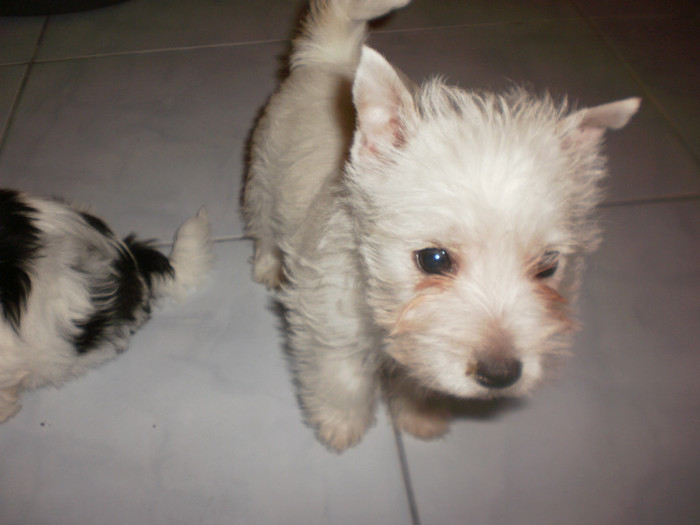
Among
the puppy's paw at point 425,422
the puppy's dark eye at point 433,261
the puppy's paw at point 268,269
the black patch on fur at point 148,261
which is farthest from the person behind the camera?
the puppy's paw at point 268,269

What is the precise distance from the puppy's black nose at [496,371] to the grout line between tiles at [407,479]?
880mm

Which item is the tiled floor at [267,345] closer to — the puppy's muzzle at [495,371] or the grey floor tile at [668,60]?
the grey floor tile at [668,60]

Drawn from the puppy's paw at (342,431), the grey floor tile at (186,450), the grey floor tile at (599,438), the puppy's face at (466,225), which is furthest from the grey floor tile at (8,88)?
the grey floor tile at (599,438)

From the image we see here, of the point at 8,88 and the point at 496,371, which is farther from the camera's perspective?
the point at 8,88

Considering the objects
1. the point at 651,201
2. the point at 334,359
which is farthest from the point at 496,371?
the point at 651,201

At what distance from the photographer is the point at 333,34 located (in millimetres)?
1784

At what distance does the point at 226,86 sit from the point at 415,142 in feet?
7.29

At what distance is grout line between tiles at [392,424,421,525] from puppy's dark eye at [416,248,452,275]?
947mm

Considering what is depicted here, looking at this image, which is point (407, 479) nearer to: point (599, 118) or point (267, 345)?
point (267, 345)

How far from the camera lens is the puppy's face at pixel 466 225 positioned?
1017mm

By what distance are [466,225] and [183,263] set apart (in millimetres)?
1436

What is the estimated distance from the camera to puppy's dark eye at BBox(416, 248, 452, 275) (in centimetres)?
111

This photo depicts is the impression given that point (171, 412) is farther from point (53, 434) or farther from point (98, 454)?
point (53, 434)

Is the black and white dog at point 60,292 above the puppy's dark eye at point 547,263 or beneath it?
above
